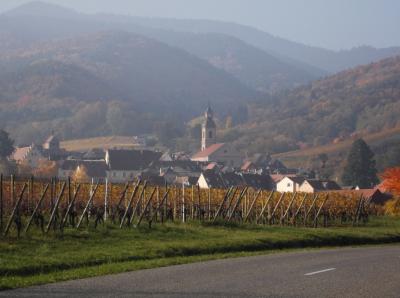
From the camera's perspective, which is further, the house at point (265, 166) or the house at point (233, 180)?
the house at point (265, 166)

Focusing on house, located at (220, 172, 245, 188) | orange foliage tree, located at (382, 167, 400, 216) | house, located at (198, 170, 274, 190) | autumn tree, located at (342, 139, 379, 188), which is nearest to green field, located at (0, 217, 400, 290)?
orange foliage tree, located at (382, 167, 400, 216)

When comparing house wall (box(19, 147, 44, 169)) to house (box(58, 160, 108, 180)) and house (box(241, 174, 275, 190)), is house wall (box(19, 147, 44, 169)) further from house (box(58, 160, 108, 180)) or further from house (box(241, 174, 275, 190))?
house (box(241, 174, 275, 190))

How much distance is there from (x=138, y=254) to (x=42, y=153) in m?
165

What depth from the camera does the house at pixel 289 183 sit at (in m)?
123

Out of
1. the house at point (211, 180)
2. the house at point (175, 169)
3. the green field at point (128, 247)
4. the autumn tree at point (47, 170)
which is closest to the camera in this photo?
the green field at point (128, 247)

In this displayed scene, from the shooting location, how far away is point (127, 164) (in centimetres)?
16325

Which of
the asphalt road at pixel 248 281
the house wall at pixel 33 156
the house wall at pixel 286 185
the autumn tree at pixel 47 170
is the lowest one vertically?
the house wall at pixel 286 185

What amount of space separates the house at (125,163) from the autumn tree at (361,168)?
4859cm

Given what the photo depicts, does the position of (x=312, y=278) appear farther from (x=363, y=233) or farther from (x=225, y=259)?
(x=363, y=233)

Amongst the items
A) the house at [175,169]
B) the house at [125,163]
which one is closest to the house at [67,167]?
the house at [125,163]

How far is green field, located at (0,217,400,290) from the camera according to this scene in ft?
59.8

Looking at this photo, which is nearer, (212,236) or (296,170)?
(212,236)

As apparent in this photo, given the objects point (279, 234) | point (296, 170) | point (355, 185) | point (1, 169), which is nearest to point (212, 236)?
point (279, 234)

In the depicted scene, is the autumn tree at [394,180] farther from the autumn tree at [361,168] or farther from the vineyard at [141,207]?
the autumn tree at [361,168]
